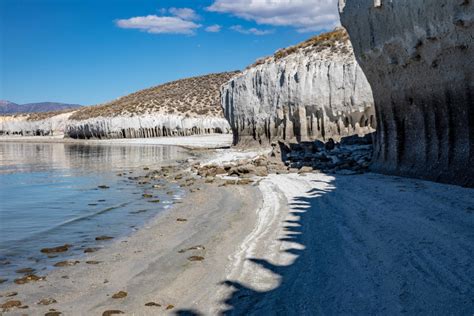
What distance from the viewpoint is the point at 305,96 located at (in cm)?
2492

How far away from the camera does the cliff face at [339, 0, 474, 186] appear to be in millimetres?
9289

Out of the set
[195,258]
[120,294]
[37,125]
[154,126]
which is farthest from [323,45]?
[37,125]

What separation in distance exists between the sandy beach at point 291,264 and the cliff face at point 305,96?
13.7 meters

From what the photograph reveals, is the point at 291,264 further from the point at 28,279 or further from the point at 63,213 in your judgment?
the point at 63,213

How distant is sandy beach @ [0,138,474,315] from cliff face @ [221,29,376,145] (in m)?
13.7

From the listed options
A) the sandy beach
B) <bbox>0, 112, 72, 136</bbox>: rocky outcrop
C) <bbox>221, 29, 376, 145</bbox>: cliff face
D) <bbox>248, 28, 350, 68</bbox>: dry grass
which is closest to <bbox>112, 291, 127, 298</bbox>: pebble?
the sandy beach

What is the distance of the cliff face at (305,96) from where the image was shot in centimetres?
2294

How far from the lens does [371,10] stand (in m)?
11.8

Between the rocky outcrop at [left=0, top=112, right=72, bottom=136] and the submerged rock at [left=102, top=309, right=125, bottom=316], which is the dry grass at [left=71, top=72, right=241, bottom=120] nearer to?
the rocky outcrop at [left=0, top=112, right=72, bottom=136]

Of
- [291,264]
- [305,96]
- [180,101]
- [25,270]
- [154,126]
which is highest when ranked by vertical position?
[180,101]

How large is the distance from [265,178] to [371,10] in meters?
5.69

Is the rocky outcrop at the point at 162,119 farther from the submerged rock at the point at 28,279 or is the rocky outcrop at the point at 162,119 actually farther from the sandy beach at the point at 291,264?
the submerged rock at the point at 28,279

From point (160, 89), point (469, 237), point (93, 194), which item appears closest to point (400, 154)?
point (469, 237)

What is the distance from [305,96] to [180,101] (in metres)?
53.4
